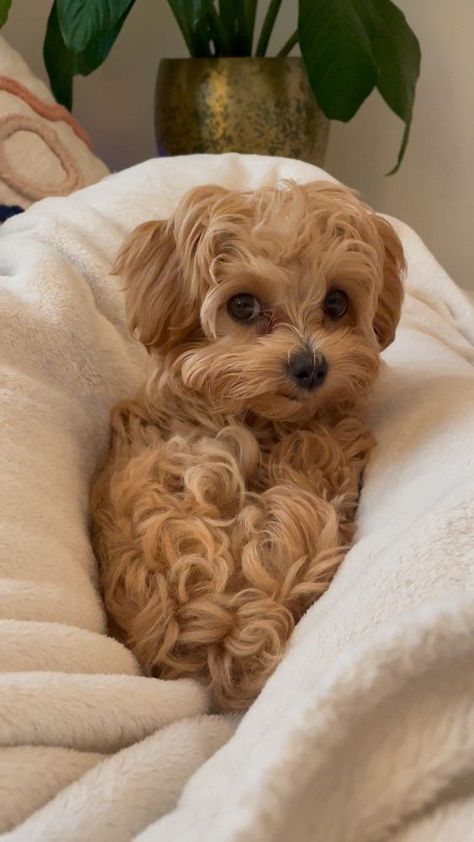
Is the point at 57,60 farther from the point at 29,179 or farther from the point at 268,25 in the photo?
the point at 29,179

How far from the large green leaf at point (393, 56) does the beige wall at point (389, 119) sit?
0.52 metres

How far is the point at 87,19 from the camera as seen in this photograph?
2.30m

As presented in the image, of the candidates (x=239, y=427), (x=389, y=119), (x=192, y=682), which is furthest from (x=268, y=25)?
Answer: (x=192, y=682)

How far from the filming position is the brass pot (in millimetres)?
2520

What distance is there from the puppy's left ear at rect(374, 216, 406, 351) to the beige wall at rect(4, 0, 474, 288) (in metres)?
1.95

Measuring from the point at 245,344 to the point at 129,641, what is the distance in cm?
39

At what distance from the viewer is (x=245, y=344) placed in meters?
1.16

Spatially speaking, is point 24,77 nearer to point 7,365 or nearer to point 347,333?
point 7,365

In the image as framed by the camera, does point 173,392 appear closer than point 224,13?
Yes

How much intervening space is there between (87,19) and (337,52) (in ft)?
2.09

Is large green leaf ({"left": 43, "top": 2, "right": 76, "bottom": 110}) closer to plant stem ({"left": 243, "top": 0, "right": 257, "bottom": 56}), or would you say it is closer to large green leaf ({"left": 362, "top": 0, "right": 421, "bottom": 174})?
plant stem ({"left": 243, "top": 0, "right": 257, "bottom": 56})

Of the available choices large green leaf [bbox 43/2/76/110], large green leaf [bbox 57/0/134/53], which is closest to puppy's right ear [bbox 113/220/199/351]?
large green leaf [bbox 57/0/134/53]

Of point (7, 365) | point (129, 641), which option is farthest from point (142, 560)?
point (7, 365)

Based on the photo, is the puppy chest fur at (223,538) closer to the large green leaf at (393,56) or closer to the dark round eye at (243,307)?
the dark round eye at (243,307)
